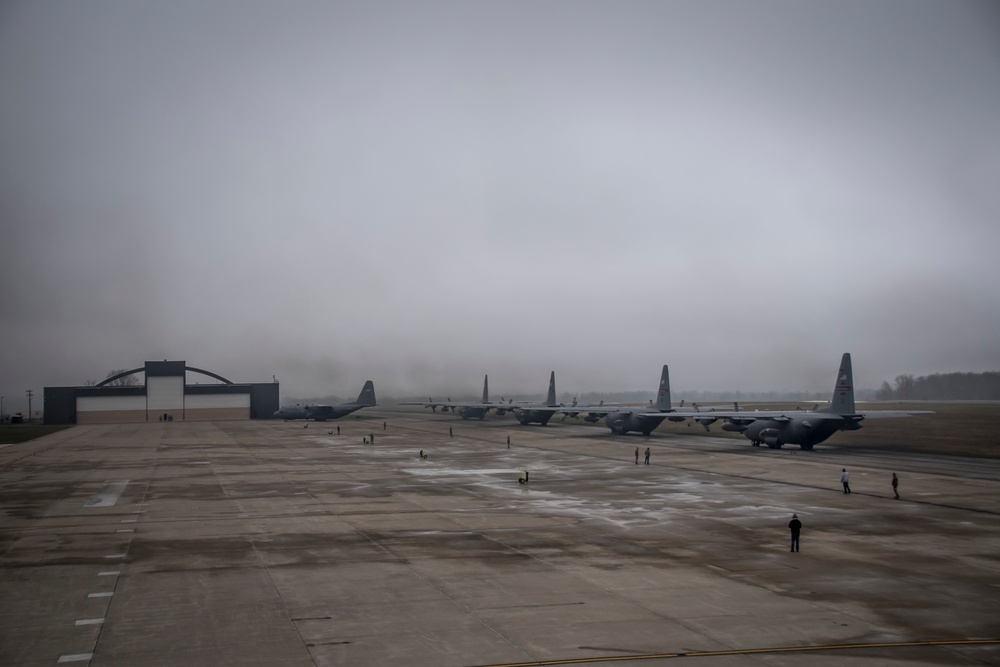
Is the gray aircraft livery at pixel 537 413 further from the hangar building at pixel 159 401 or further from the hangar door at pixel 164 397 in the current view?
the hangar door at pixel 164 397

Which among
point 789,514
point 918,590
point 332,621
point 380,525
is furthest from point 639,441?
point 332,621

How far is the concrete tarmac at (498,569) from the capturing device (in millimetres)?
15922

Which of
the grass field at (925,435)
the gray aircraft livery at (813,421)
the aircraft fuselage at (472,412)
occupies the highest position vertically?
the gray aircraft livery at (813,421)

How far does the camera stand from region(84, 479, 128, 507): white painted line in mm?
36544

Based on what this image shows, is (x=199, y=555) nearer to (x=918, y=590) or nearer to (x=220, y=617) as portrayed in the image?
(x=220, y=617)

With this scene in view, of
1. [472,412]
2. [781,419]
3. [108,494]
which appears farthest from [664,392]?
[108,494]

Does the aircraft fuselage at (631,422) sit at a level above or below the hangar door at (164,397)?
below

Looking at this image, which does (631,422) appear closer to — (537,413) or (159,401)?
(537,413)

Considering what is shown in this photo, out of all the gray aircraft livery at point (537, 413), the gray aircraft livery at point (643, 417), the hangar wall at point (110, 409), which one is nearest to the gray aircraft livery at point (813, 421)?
the gray aircraft livery at point (643, 417)

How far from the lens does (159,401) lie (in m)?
127

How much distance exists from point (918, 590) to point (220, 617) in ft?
59.6

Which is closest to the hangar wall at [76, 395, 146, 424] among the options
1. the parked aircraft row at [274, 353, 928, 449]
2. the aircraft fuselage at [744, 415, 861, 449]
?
the parked aircraft row at [274, 353, 928, 449]

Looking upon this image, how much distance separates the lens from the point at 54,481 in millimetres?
45594

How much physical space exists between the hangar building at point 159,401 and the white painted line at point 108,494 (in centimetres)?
8777
